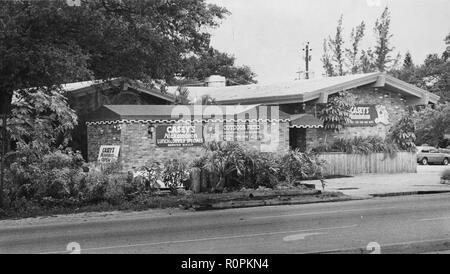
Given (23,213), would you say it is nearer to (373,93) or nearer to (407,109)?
(373,93)

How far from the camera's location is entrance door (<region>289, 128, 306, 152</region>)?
27766 mm

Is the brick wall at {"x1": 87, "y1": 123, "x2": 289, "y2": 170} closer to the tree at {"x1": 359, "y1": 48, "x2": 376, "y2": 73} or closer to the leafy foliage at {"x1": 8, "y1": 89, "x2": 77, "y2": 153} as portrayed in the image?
the leafy foliage at {"x1": 8, "y1": 89, "x2": 77, "y2": 153}

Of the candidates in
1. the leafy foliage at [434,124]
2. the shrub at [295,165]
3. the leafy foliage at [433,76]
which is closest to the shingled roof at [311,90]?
the shrub at [295,165]

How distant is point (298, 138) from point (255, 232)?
17.5 m

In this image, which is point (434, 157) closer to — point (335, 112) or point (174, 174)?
point (335, 112)

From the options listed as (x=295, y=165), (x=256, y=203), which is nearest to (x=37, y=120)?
(x=256, y=203)

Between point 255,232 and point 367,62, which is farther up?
point 367,62

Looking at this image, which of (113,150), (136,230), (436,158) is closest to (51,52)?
(136,230)

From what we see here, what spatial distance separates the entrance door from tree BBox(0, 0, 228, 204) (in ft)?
33.8

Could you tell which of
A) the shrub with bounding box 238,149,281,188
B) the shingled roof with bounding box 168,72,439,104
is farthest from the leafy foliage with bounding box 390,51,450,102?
the shrub with bounding box 238,149,281,188

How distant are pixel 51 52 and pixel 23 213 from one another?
377cm

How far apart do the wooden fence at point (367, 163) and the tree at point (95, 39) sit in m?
9.33

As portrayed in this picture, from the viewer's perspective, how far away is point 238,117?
25.7m

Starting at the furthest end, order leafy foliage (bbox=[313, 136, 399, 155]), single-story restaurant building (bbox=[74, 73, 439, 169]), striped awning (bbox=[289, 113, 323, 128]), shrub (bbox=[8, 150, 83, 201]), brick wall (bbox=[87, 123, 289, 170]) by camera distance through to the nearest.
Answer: leafy foliage (bbox=[313, 136, 399, 155]), striped awning (bbox=[289, 113, 323, 128]), single-story restaurant building (bbox=[74, 73, 439, 169]), brick wall (bbox=[87, 123, 289, 170]), shrub (bbox=[8, 150, 83, 201])
